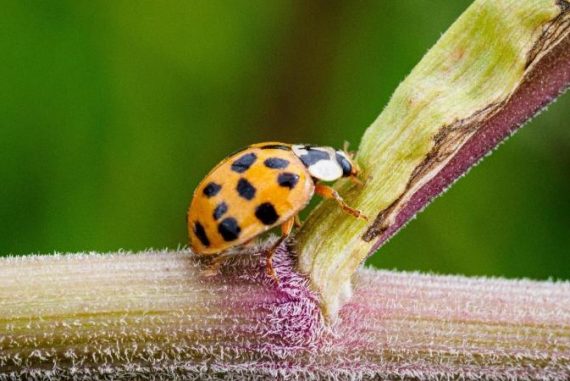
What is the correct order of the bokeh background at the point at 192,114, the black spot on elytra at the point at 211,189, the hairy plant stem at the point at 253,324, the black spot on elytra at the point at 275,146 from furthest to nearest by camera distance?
the bokeh background at the point at 192,114 → the black spot on elytra at the point at 275,146 → the black spot on elytra at the point at 211,189 → the hairy plant stem at the point at 253,324

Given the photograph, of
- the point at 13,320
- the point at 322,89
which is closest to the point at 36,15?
the point at 322,89

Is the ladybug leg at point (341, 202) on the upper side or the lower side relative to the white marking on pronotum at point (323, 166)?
upper

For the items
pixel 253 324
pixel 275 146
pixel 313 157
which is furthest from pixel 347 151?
pixel 253 324

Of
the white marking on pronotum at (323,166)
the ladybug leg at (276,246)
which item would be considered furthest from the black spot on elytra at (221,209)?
the white marking on pronotum at (323,166)

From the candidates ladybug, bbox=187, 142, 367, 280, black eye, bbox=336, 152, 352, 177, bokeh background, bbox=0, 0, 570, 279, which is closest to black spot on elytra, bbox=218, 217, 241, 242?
ladybug, bbox=187, 142, 367, 280

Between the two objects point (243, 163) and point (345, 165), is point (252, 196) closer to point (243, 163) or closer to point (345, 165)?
point (243, 163)

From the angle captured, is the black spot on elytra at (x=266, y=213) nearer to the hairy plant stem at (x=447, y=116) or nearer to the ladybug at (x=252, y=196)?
the ladybug at (x=252, y=196)

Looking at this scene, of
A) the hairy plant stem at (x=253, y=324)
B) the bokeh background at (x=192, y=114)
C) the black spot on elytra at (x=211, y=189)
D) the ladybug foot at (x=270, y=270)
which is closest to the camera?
the hairy plant stem at (x=253, y=324)
